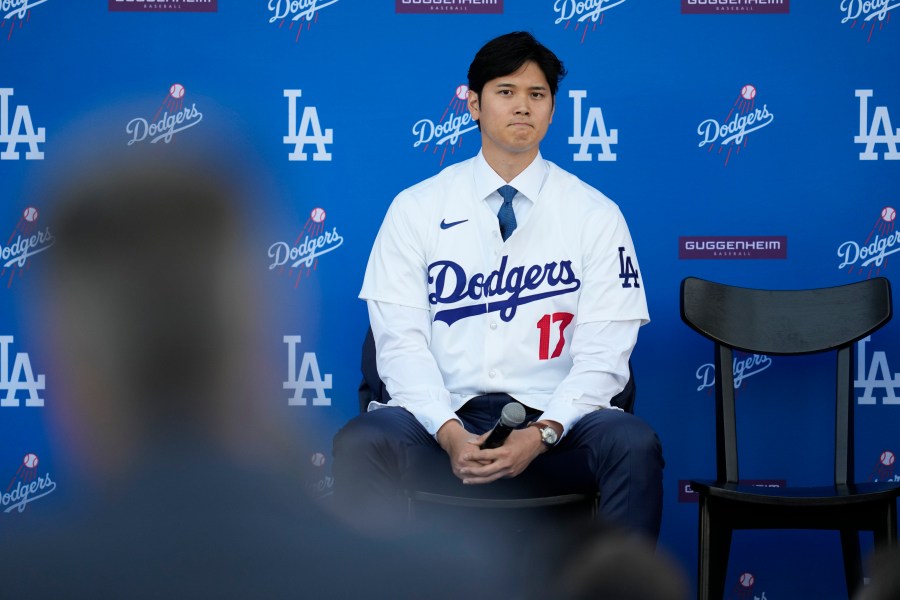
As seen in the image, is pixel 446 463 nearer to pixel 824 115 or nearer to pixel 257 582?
pixel 257 582

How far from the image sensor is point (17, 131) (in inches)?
108

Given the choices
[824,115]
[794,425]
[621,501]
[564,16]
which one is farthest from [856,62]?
[621,501]

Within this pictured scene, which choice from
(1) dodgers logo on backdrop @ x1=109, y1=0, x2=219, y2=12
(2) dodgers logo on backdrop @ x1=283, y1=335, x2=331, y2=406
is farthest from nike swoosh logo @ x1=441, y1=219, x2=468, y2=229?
(1) dodgers logo on backdrop @ x1=109, y1=0, x2=219, y2=12

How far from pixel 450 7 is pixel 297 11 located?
0.44 meters

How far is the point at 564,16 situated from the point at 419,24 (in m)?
0.41

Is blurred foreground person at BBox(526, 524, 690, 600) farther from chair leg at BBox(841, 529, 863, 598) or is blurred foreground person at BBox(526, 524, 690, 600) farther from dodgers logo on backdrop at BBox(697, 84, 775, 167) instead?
dodgers logo on backdrop at BBox(697, 84, 775, 167)

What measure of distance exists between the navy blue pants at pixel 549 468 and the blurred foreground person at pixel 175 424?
1259 mm

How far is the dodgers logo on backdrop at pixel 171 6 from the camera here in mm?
2736

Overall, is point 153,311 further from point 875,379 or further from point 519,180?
point 875,379

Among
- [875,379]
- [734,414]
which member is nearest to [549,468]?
[734,414]

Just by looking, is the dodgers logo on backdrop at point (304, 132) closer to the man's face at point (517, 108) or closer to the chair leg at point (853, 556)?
the man's face at point (517, 108)

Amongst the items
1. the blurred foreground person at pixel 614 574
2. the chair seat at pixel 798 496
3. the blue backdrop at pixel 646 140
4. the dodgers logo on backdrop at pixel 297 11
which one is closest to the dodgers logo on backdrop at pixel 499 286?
the chair seat at pixel 798 496

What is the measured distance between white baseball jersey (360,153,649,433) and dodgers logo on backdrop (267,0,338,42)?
83 centimetres

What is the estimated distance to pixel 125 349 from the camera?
508 millimetres
